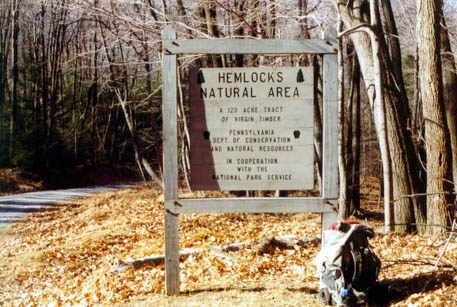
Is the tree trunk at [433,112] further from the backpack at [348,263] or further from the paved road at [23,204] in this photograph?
the paved road at [23,204]

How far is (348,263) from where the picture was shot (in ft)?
14.6

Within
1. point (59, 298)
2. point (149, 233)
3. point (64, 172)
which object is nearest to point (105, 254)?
point (149, 233)

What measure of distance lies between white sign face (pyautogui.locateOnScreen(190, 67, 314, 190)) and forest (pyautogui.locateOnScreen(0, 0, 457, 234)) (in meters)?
1.35

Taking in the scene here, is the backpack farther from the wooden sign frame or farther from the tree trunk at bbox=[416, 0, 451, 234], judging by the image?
the tree trunk at bbox=[416, 0, 451, 234]

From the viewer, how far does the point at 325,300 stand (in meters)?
4.75

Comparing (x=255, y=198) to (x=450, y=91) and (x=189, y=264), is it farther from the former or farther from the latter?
(x=450, y=91)

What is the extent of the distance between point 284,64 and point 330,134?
35.1 feet

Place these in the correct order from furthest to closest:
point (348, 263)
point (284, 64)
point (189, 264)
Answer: point (284, 64)
point (189, 264)
point (348, 263)

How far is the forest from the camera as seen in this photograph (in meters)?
7.64

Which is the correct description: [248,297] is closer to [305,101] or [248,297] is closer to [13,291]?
[305,101]

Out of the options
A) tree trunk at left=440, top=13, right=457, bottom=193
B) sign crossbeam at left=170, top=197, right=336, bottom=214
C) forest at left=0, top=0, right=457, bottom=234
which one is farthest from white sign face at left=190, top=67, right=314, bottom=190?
tree trunk at left=440, top=13, right=457, bottom=193

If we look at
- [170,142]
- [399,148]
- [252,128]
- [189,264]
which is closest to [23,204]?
[189,264]

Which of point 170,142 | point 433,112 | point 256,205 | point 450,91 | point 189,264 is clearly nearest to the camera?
point 256,205

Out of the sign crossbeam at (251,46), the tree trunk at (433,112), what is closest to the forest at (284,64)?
the tree trunk at (433,112)
